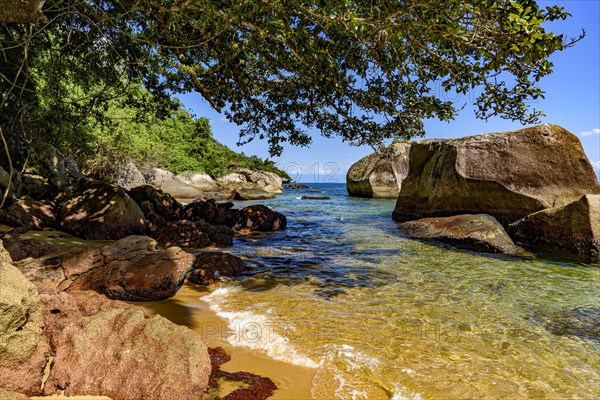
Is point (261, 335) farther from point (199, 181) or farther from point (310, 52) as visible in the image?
point (199, 181)

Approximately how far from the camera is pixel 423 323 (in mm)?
4215

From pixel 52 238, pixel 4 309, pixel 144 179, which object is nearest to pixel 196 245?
pixel 52 238

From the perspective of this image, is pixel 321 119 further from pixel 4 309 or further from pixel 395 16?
pixel 4 309

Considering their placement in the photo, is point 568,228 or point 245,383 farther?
point 568,228

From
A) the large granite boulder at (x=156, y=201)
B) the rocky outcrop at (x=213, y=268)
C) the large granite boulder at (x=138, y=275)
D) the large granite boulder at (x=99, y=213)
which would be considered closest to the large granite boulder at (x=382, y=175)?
the large granite boulder at (x=156, y=201)

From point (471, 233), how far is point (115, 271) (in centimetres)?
843

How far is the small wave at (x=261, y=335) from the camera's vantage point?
3375 mm

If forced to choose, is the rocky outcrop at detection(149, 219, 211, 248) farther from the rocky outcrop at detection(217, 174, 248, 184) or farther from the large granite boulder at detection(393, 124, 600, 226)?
the rocky outcrop at detection(217, 174, 248, 184)

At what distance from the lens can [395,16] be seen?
12.9 feet

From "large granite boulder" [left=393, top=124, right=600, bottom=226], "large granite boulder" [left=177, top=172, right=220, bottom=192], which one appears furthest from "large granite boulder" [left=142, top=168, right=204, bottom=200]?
"large granite boulder" [left=393, top=124, right=600, bottom=226]

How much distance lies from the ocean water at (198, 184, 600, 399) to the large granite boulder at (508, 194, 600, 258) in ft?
3.11

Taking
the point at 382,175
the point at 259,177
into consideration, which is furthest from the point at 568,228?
the point at 259,177

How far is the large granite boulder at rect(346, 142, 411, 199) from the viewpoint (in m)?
29.7

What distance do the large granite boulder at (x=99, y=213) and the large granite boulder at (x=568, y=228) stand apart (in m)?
10.6
